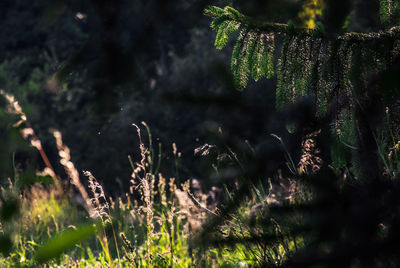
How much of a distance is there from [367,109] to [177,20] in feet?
2.00

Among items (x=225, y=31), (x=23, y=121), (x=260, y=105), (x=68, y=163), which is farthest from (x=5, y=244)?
(x=68, y=163)

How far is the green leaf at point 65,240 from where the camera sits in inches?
20.6

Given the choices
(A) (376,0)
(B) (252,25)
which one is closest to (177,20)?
(B) (252,25)

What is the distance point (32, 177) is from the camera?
67cm

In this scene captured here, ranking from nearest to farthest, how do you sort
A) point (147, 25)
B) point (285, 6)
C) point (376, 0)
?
Result: point (147, 25) < point (285, 6) < point (376, 0)

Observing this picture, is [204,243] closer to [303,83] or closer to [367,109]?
[367,109]

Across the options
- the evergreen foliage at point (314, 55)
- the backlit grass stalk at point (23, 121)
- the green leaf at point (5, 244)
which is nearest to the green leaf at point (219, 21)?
the evergreen foliage at point (314, 55)

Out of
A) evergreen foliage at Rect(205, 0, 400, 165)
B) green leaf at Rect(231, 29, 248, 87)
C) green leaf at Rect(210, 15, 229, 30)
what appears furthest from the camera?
green leaf at Rect(231, 29, 248, 87)

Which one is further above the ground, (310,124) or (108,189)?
(310,124)

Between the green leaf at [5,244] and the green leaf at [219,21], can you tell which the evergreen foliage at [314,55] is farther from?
the green leaf at [5,244]

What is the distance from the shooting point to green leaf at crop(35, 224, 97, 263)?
0.52 m

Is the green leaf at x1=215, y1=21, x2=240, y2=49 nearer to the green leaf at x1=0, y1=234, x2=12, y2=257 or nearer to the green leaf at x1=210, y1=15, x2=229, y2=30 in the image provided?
the green leaf at x1=210, y1=15, x2=229, y2=30

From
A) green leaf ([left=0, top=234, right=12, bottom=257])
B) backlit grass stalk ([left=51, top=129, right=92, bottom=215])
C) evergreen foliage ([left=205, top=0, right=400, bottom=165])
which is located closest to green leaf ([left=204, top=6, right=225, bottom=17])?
evergreen foliage ([left=205, top=0, right=400, bottom=165])

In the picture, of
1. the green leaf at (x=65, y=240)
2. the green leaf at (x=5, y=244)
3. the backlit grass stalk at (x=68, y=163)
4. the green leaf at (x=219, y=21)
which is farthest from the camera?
the backlit grass stalk at (x=68, y=163)
